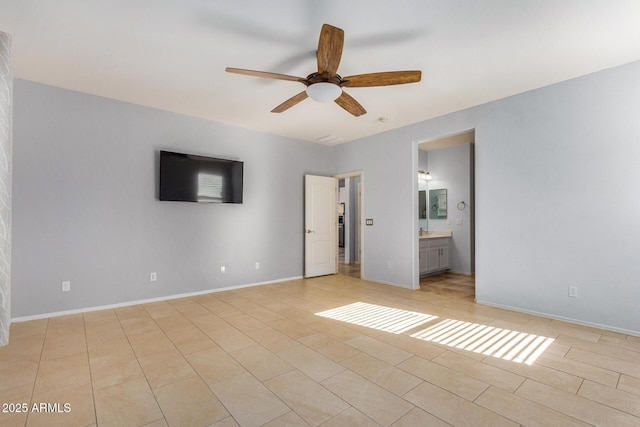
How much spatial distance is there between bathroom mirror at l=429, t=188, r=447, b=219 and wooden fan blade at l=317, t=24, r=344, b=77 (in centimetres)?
514

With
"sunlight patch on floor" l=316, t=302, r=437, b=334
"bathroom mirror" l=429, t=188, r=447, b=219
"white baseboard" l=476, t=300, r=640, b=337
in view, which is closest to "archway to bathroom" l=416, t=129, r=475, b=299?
"bathroom mirror" l=429, t=188, r=447, b=219

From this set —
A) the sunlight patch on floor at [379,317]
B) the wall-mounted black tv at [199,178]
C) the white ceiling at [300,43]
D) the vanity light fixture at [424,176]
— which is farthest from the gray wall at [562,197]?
the wall-mounted black tv at [199,178]

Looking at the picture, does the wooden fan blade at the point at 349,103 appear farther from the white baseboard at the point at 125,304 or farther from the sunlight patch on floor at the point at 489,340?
the white baseboard at the point at 125,304

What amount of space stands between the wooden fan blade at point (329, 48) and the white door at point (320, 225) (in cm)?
360

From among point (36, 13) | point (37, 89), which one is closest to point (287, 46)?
point (36, 13)

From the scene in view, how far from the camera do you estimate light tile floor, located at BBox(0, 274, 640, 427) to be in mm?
1814

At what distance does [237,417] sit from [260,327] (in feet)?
4.93

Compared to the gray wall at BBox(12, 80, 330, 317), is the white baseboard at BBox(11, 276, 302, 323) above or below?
below

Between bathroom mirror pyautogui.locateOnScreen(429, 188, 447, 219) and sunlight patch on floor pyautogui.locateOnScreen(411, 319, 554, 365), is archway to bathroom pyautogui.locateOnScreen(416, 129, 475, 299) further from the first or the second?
sunlight patch on floor pyautogui.locateOnScreen(411, 319, 554, 365)

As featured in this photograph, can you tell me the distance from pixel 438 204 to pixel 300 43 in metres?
5.40

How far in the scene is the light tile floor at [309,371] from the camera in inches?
71.4

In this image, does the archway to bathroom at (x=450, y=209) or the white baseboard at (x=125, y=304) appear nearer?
the white baseboard at (x=125, y=304)

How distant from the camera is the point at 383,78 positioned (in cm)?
266

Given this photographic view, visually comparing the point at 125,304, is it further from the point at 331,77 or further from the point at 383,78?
the point at 383,78
